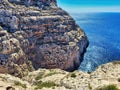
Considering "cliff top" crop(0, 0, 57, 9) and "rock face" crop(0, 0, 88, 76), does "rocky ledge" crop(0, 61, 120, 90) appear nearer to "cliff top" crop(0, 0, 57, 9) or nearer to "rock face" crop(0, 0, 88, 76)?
"rock face" crop(0, 0, 88, 76)

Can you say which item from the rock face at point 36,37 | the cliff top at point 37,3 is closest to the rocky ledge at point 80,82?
the rock face at point 36,37

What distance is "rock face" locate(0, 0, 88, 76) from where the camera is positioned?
83.0 metres

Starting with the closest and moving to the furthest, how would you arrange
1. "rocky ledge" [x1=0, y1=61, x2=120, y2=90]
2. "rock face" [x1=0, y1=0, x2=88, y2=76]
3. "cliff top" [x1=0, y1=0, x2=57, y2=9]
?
1. "rocky ledge" [x1=0, y1=61, x2=120, y2=90]
2. "rock face" [x1=0, y1=0, x2=88, y2=76]
3. "cliff top" [x1=0, y1=0, x2=57, y2=9]

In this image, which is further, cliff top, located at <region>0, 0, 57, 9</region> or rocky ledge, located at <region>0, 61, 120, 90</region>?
cliff top, located at <region>0, 0, 57, 9</region>

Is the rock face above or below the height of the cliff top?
below

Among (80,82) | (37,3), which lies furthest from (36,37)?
(80,82)

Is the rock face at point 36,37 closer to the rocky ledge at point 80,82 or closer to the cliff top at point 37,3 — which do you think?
the cliff top at point 37,3

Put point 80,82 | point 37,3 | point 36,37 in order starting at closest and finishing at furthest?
point 80,82, point 36,37, point 37,3

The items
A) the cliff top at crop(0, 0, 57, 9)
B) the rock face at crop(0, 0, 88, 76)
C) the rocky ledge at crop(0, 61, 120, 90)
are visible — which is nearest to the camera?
the rocky ledge at crop(0, 61, 120, 90)

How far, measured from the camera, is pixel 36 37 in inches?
3873

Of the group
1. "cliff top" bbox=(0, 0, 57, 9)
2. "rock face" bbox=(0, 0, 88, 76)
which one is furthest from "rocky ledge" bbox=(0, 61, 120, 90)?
"cliff top" bbox=(0, 0, 57, 9)

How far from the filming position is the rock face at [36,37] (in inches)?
3267

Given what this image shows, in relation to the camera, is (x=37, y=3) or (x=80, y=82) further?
(x=37, y=3)

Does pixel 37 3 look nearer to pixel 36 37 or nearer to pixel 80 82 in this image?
pixel 36 37
